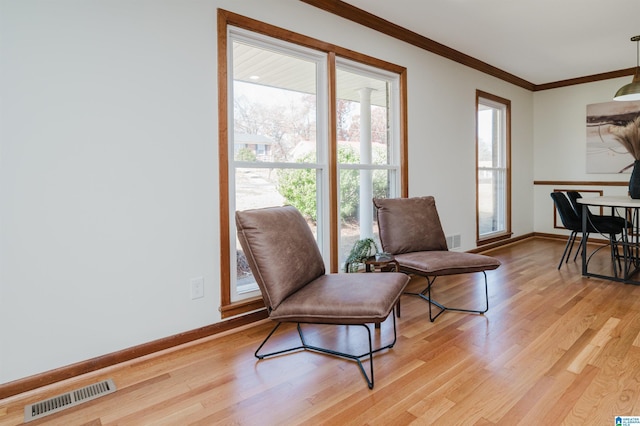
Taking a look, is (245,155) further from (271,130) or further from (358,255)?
(358,255)

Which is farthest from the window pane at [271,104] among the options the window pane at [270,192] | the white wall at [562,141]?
the white wall at [562,141]

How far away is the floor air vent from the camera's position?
1748 millimetres

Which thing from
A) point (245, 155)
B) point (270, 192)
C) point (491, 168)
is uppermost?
point (491, 168)

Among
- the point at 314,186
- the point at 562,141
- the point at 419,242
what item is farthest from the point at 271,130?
the point at 562,141

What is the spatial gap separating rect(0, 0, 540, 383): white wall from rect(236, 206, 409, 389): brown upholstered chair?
49cm

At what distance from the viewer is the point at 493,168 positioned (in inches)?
217

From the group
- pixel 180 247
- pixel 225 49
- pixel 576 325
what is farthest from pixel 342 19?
pixel 576 325

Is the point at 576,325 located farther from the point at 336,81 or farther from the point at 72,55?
the point at 72,55

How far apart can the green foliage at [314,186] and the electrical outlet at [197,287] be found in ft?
2.94

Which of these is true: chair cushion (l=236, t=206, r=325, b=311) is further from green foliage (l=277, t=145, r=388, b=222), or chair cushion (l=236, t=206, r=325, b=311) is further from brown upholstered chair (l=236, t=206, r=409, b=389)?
green foliage (l=277, t=145, r=388, b=222)

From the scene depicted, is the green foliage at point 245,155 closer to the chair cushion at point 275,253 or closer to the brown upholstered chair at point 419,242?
the chair cushion at point 275,253

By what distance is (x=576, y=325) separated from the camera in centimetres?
263

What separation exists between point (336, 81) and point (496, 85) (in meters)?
3.02

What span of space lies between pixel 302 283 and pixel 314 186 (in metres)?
1.12
